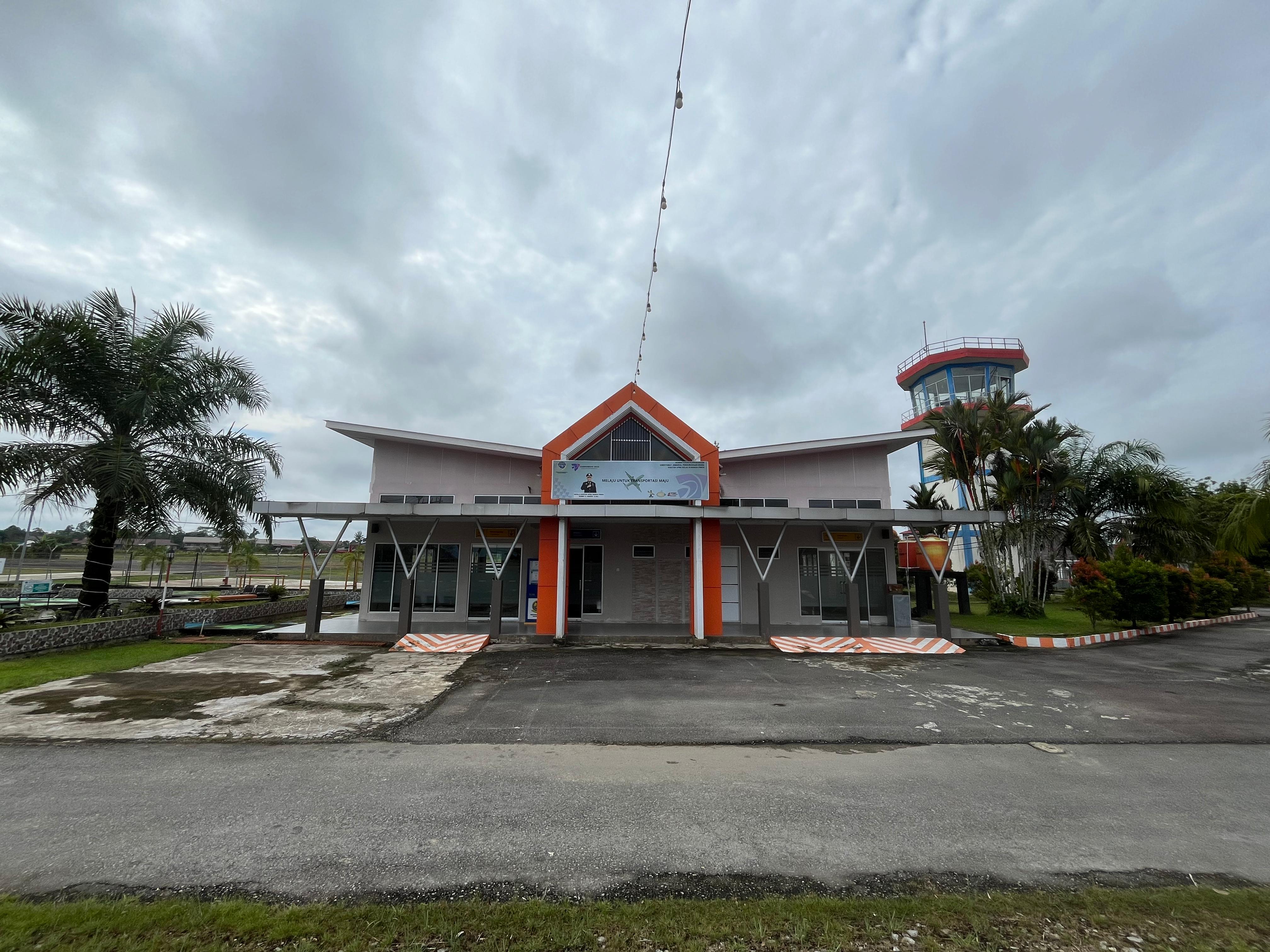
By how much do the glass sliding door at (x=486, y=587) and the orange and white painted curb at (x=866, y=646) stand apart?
27.3 ft

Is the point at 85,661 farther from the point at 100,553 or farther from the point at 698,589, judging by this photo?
the point at 698,589

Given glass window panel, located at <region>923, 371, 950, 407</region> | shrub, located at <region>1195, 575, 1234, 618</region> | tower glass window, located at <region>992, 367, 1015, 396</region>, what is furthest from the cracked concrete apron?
tower glass window, located at <region>992, 367, 1015, 396</region>

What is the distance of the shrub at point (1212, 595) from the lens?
20828mm

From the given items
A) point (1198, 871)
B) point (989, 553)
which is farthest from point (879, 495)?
point (1198, 871)

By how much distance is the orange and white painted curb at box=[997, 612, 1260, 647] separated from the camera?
50.9ft

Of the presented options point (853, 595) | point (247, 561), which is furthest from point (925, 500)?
point (247, 561)

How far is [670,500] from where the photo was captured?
16.3 m

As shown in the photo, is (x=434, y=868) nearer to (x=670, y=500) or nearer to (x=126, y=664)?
(x=126, y=664)

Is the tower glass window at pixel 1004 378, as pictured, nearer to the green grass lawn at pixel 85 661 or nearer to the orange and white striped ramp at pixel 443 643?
the orange and white striped ramp at pixel 443 643

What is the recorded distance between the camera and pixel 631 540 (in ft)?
60.9

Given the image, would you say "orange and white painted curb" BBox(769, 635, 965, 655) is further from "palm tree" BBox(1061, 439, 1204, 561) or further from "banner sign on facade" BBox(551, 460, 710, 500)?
"palm tree" BBox(1061, 439, 1204, 561)

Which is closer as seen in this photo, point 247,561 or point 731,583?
point 731,583

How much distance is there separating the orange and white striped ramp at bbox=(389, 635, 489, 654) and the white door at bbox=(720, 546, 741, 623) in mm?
7732

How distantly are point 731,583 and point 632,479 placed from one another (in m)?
5.48
